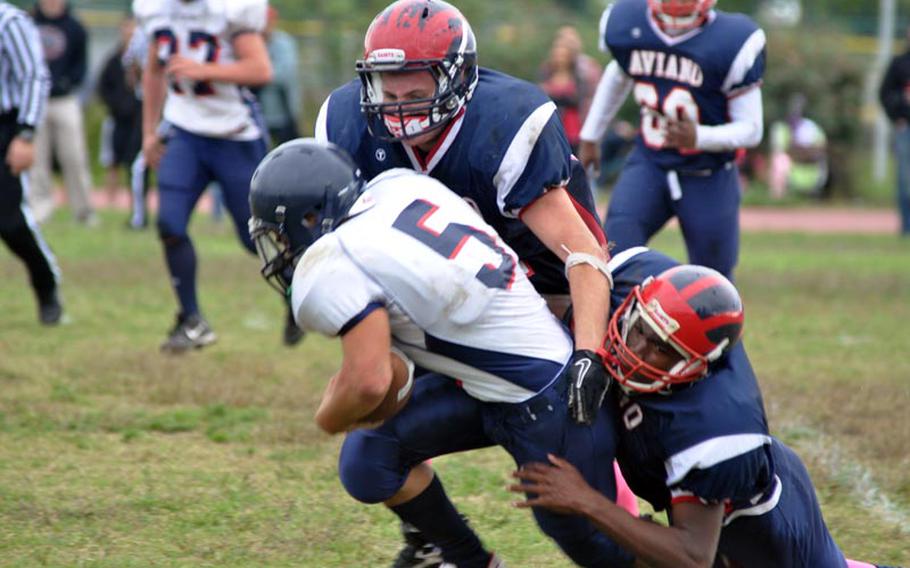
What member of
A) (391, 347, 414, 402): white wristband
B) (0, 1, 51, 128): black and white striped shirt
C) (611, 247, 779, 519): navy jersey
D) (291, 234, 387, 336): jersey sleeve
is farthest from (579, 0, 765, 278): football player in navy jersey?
(0, 1, 51, 128): black and white striped shirt

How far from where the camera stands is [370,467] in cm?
314

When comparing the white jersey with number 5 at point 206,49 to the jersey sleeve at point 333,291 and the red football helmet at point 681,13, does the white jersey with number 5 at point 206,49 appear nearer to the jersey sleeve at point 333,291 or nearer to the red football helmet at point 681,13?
the red football helmet at point 681,13

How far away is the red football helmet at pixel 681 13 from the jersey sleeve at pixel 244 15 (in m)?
1.76

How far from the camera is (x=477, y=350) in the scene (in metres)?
2.97

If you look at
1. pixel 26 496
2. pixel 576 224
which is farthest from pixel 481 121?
pixel 26 496

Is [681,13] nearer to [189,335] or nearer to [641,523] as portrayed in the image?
[189,335]

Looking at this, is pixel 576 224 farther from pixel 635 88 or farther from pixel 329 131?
pixel 635 88

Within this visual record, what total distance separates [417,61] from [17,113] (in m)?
3.63

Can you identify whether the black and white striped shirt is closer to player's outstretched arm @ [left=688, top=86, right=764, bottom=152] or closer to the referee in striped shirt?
the referee in striped shirt

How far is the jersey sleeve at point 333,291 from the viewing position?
2779 millimetres

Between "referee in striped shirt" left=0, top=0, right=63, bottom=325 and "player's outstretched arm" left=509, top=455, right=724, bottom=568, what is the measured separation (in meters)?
4.06

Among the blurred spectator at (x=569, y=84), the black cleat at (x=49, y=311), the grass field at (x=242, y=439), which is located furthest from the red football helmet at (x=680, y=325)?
the blurred spectator at (x=569, y=84)

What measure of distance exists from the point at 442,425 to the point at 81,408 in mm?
2319

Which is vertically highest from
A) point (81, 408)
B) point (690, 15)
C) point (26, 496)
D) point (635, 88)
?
point (690, 15)
